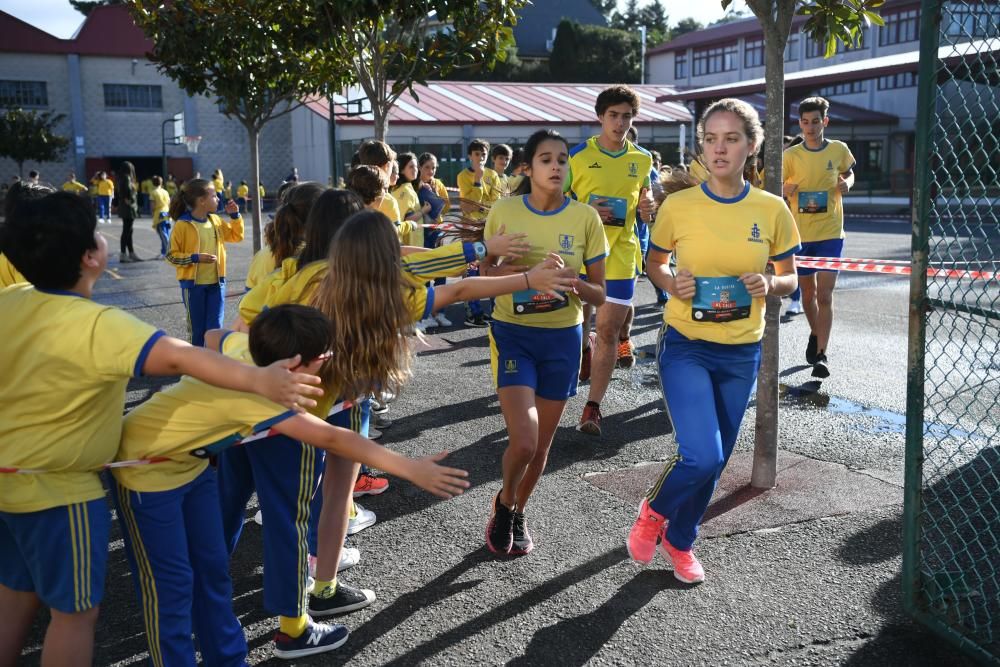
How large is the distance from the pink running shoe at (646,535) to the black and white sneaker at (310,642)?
138 centimetres

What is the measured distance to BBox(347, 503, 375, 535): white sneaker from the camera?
4715 millimetres

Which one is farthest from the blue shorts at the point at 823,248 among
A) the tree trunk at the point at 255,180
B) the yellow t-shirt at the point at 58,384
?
the tree trunk at the point at 255,180

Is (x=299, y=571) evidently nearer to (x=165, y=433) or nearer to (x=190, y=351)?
(x=165, y=433)

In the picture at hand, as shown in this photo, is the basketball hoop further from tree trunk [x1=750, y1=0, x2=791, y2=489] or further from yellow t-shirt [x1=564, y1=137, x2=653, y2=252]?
tree trunk [x1=750, y1=0, x2=791, y2=489]

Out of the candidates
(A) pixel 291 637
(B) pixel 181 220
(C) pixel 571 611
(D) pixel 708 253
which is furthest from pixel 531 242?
(B) pixel 181 220

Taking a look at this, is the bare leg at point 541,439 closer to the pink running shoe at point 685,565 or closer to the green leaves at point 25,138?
the pink running shoe at point 685,565

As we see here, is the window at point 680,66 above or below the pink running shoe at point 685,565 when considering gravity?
above

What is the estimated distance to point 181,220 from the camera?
7898 millimetres

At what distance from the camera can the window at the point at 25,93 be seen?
47.9 metres

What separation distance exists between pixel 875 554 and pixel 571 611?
156 cm

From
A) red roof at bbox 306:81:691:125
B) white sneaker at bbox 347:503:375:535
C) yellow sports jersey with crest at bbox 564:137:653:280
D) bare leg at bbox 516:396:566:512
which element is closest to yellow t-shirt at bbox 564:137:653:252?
yellow sports jersey with crest at bbox 564:137:653:280

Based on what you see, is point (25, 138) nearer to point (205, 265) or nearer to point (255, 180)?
point (255, 180)

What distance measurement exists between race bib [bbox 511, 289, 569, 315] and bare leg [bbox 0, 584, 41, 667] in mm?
2370

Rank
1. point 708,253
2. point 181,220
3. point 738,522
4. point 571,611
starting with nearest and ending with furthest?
point 571,611 < point 708,253 < point 738,522 < point 181,220
